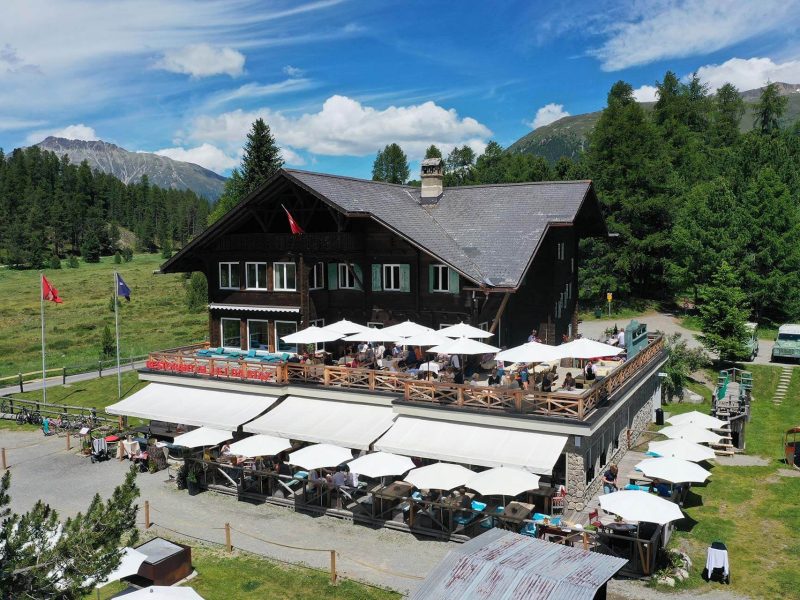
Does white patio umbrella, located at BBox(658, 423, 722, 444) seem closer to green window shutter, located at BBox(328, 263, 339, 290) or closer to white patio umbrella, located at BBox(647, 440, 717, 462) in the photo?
white patio umbrella, located at BBox(647, 440, 717, 462)

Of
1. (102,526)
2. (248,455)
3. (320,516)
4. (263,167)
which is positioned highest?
(263,167)

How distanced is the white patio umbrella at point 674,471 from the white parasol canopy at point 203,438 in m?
14.1

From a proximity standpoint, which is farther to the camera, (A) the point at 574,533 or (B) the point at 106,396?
(B) the point at 106,396

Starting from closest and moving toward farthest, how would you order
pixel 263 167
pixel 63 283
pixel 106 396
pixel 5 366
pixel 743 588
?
pixel 743 588 < pixel 106 396 < pixel 5 366 < pixel 263 167 < pixel 63 283

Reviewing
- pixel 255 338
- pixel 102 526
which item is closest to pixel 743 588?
pixel 102 526

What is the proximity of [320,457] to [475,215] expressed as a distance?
15169mm

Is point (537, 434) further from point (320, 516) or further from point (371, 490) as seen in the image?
point (320, 516)

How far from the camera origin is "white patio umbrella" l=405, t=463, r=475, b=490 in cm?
1816

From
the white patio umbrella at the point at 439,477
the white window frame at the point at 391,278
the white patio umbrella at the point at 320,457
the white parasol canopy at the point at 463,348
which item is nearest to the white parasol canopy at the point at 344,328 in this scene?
the white window frame at the point at 391,278

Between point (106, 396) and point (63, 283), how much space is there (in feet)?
230

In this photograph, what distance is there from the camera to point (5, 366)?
4962cm

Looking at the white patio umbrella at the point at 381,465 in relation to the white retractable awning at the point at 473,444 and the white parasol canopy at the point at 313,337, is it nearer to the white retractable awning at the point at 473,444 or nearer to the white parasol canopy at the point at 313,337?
the white retractable awning at the point at 473,444

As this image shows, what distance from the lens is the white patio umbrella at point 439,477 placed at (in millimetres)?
18156

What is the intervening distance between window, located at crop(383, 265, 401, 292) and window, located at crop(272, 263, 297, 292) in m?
4.17
